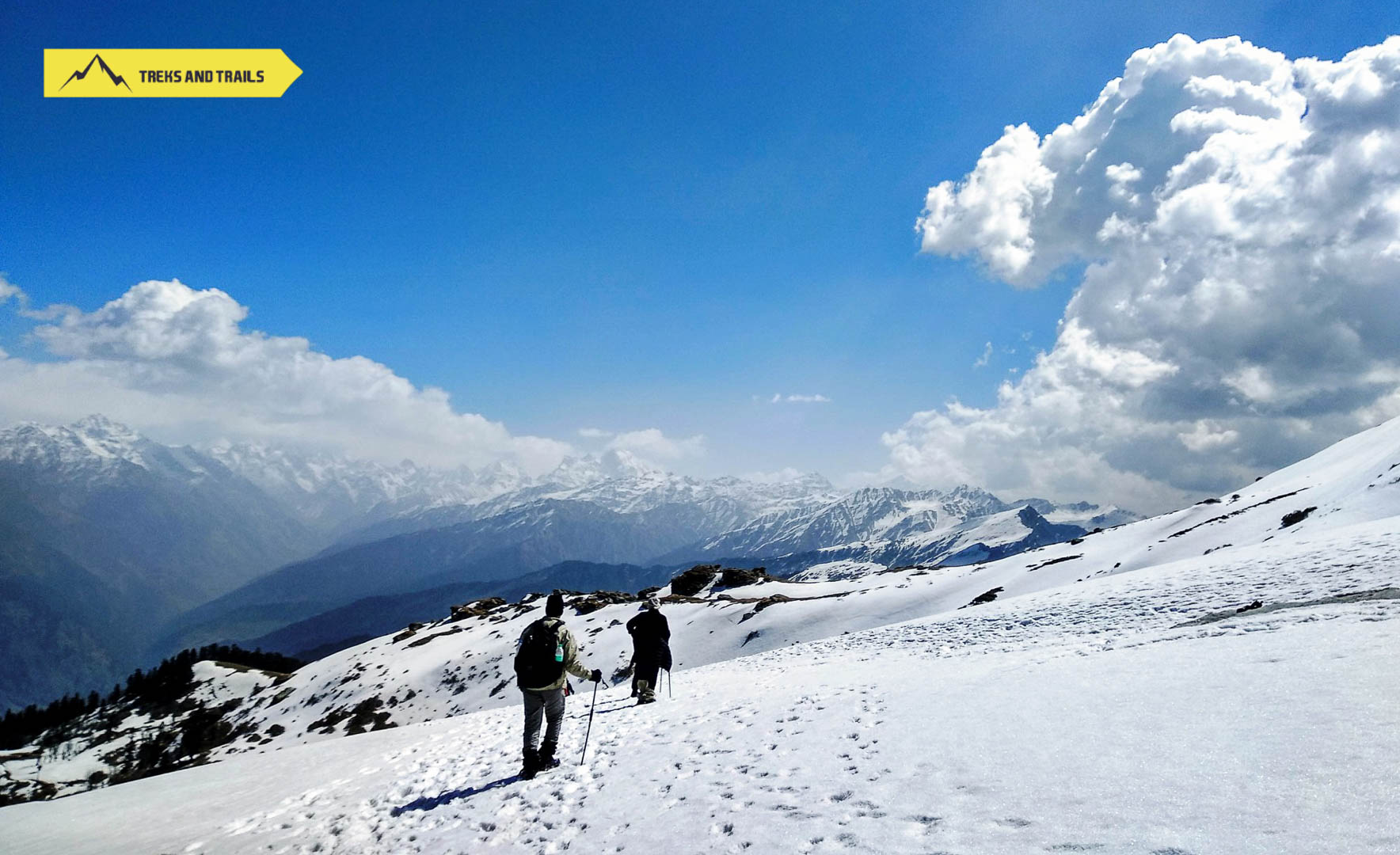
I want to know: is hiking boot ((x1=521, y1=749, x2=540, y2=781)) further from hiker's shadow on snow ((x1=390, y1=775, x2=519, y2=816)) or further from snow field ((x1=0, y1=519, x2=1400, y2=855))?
snow field ((x1=0, y1=519, x2=1400, y2=855))

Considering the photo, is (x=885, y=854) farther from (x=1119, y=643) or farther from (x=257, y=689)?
(x=257, y=689)

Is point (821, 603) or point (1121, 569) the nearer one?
point (1121, 569)

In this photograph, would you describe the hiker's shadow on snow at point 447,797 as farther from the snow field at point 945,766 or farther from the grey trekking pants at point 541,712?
the grey trekking pants at point 541,712

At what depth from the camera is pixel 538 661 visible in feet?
36.7

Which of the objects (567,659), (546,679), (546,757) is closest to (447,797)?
(546,757)

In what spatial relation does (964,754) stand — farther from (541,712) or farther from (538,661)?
(541,712)

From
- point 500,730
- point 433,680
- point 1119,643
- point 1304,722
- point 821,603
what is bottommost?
point 433,680

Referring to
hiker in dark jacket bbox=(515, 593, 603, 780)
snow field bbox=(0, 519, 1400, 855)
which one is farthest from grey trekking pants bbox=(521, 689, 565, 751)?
snow field bbox=(0, 519, 1400, 855)

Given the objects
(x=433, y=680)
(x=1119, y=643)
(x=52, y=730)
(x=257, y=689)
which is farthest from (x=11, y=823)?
(x=52, y=730)

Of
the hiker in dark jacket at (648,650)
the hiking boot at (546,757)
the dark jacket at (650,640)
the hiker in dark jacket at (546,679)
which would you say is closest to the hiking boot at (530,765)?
the hiker in dark jacket at (546,679)

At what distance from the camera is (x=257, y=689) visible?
9656 centimetres

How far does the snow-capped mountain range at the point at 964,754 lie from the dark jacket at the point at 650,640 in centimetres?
126

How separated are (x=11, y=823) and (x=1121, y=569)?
53.8 metres

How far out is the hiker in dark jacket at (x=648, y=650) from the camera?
1842 centimetres
